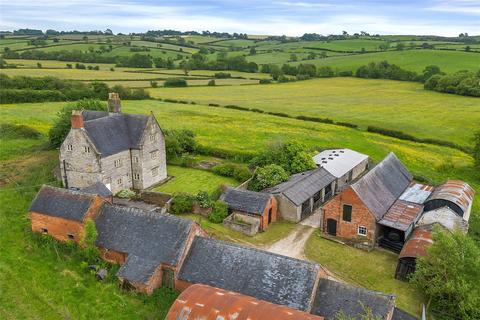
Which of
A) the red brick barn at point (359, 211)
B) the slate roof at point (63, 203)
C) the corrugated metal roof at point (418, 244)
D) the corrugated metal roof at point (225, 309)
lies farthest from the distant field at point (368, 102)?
the slate roof at point (63, 203)

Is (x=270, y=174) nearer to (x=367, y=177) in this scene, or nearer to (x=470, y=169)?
(x=367, y=177)

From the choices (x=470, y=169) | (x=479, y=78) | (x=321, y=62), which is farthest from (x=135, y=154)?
(x=321, y=62)

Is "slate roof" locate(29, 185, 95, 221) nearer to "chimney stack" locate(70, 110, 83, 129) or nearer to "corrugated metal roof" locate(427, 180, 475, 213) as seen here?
"chimney stack" locate(70, 110, 83, 129)

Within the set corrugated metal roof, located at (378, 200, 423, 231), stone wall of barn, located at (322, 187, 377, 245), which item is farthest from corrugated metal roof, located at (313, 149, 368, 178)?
stone wall of barn, located at (322, 187, 377, 245)

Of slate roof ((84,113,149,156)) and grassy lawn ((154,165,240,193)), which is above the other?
slate roof ((84,113,149,156))

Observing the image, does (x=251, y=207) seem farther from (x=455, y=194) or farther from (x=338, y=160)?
(x=338, y=160)
